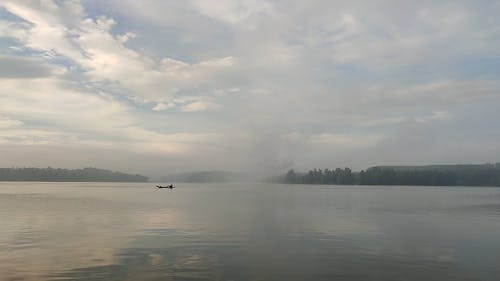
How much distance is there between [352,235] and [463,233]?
38.9 feet

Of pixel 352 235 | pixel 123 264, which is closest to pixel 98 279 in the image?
pixel 123 264

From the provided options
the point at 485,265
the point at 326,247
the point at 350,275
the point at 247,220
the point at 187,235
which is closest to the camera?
the point at 350,275

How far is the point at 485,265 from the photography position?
28422 millimetres

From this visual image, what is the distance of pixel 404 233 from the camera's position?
44.7 m

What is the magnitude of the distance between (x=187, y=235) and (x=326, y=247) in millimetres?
13272

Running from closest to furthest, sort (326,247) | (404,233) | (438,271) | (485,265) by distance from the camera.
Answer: (438,271) → (485,265) → (326,247) → (404,233)

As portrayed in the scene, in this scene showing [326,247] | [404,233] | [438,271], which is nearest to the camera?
[438,271]

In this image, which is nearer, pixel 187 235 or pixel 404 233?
pixel 187 235

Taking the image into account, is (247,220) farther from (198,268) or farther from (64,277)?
(64,277)

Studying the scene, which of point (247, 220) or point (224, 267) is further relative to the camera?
point (247, 220)

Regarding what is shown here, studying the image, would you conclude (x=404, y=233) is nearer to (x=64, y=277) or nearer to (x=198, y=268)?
(x=198, y=268)

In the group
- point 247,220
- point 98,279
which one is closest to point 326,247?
point 98,279

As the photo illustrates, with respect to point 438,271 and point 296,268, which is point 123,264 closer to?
point 296,268

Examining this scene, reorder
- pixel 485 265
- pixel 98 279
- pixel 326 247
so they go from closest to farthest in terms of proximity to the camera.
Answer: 1. pixel 98 279
2. pixel 485 265
3. pixel 326 247
